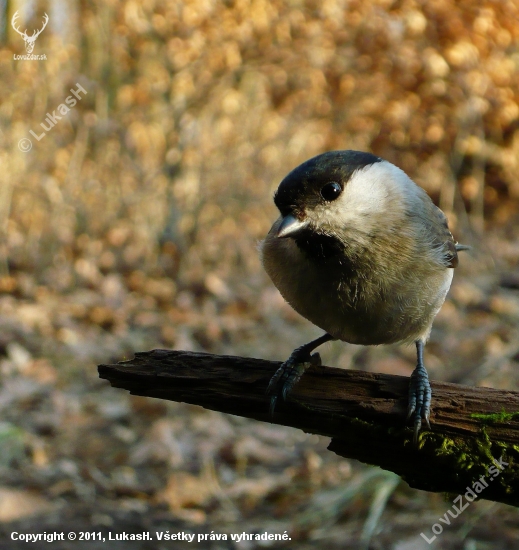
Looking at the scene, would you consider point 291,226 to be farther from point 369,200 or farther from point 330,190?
point 369,200

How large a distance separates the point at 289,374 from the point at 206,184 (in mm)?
4532

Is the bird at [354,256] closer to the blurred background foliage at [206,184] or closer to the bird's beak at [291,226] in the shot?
→ the bird's beak at [291,226]

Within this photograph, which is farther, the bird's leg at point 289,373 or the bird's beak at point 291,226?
the bird's leg at point 289,373

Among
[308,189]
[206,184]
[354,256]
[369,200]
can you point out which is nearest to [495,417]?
[354,256]

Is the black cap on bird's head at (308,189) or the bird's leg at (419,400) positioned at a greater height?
the black cap on bird's head at (308,189)

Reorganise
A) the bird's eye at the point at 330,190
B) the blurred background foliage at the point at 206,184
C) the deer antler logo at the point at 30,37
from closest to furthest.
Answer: the bird's eye at the point at 330,190 → the blurred background foliage at the point at 206,184 → the deer antler logo at the point at 30,37

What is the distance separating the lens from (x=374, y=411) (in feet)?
7.29

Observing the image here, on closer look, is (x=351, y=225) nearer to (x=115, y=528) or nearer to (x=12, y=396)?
(x=115, y=528)

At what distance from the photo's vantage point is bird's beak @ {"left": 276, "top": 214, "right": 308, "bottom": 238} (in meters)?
2.18

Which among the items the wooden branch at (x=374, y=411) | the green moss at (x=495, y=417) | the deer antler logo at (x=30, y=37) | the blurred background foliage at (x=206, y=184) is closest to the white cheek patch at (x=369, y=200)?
the wooden branch at (x=374, y=411)

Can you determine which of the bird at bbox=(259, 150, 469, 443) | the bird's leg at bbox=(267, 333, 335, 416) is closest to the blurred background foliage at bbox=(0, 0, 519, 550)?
the bird's leg at bbox=(267, 333, 335, 416)

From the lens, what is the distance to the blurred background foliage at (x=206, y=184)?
4.63 m

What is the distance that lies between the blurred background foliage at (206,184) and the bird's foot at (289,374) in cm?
173

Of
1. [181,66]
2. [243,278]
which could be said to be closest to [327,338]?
[243,278]
